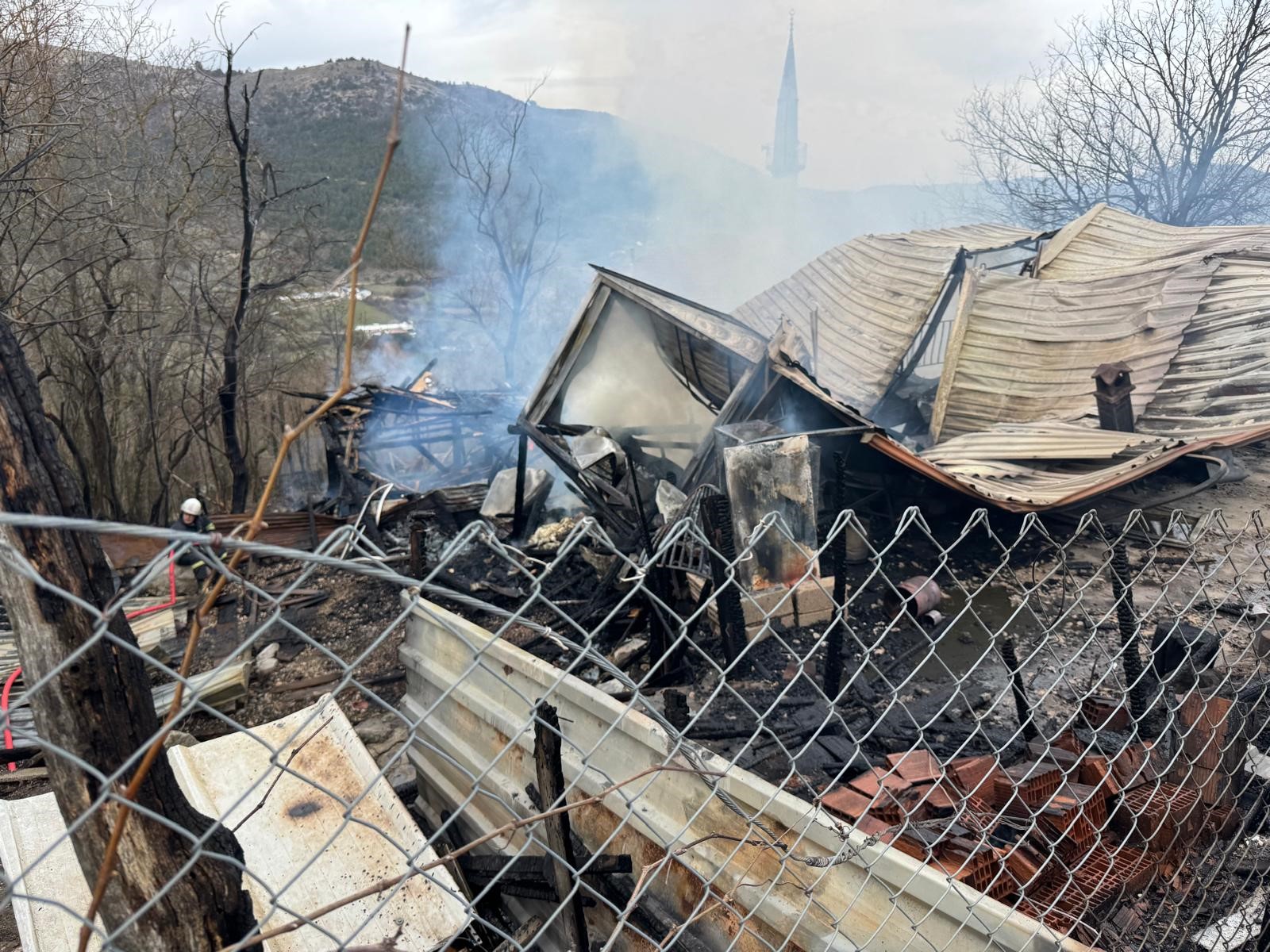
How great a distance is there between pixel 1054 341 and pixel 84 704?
9520 mm

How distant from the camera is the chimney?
698cm

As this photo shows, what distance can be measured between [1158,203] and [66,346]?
62.4 feet

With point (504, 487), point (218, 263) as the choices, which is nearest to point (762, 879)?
point (504, 487)

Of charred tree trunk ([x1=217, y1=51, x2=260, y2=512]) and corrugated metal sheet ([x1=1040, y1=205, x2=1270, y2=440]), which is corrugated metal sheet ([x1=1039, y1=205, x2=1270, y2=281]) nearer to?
corrugated metal sheet ([x1=1040, y1=205, x2=1270, y2=440])

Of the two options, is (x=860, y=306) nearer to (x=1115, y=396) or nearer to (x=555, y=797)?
(x=1115, y=396)

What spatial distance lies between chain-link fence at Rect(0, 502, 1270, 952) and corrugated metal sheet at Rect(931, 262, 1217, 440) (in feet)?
12.3

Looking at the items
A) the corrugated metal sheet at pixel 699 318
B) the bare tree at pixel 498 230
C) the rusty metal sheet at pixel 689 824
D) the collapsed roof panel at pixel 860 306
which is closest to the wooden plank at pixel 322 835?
the rusty metal sheet at pixel 689 824

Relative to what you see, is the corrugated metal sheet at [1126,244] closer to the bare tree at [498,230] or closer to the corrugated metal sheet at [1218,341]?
the corrugated metal sheet at [1218,341]

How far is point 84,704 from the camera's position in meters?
1.56

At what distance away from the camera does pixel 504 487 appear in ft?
28.5

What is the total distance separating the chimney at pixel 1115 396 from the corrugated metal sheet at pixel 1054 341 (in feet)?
2.13

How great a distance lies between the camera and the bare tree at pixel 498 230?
60.4 feet

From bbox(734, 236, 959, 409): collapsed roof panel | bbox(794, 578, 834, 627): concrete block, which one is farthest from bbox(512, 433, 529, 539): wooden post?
bbox(734, 236, 959, 409): collapsed roof panel

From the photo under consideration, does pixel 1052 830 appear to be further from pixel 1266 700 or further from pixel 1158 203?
pixel 1158 203
